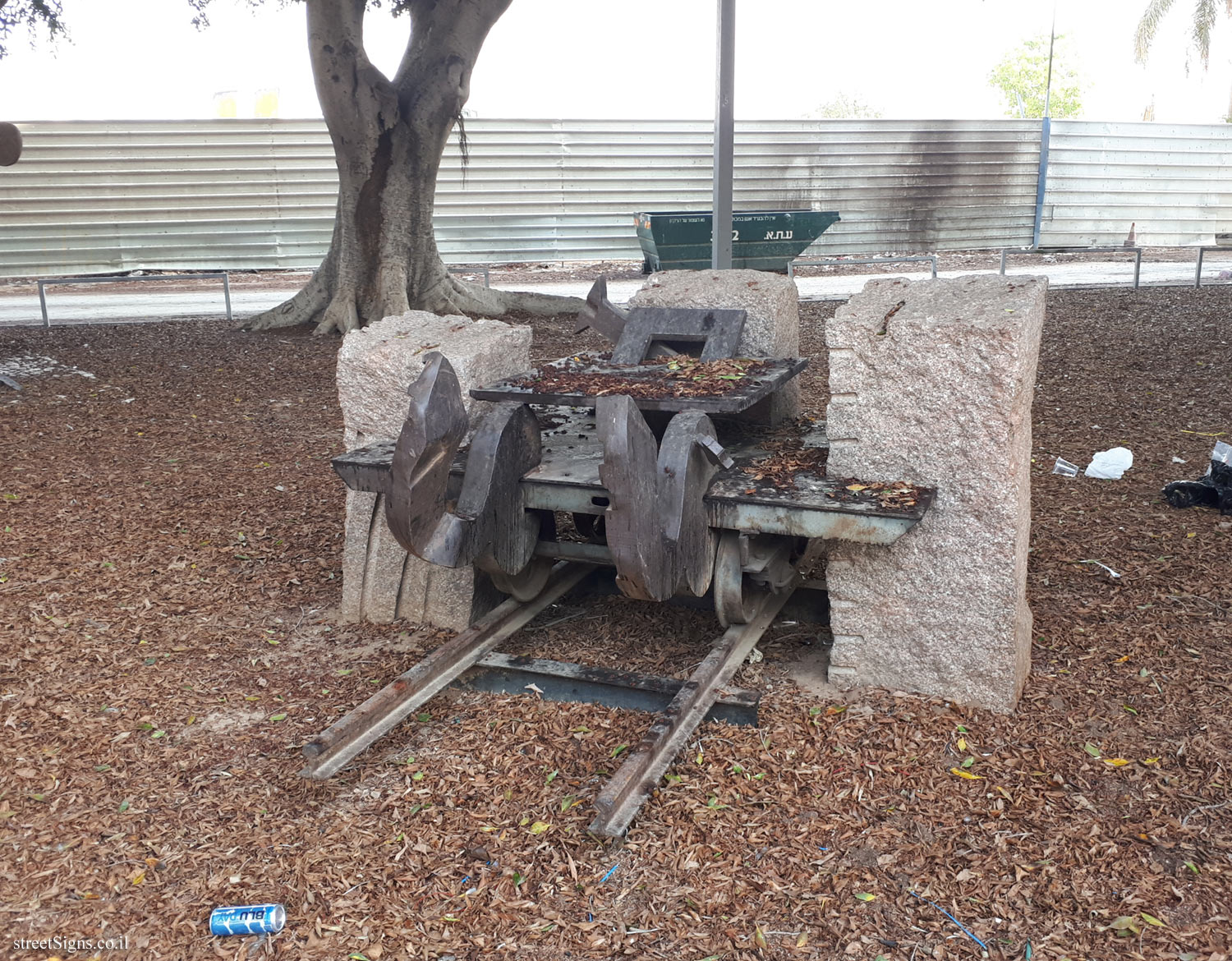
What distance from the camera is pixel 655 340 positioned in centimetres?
440

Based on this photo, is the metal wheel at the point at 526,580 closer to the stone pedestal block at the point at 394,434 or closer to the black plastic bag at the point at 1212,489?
the stone pedestal block at the point at 394,434

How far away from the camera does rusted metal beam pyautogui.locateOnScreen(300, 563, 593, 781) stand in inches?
117

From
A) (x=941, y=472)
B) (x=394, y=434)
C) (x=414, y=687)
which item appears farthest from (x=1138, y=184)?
(x=414, y=687)

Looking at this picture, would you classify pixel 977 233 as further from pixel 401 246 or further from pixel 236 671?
pixel 236 671

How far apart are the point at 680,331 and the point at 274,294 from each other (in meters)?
13.8

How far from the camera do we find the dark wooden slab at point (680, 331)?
4203 millimetres

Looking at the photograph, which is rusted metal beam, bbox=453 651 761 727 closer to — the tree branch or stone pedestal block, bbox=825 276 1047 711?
stone pedestal block, bbox=825 276 1047 711

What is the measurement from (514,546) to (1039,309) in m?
1.85

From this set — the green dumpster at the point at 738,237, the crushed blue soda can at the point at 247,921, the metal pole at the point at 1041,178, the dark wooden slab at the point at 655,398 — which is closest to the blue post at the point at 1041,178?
the metal pole at the point at 1041,178

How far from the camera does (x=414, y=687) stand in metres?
3.34

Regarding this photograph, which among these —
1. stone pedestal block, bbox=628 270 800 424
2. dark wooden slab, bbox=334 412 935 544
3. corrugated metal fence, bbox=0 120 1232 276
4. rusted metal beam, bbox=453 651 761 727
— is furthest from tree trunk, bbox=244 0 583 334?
corrugated metal fence, bbox=0 120 1232 276

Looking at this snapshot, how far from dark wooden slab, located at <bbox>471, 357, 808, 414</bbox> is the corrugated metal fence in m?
15.3

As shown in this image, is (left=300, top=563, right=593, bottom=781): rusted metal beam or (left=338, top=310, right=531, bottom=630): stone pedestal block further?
(left=338, top=310, right=531, bottom=630): stone pedestal block

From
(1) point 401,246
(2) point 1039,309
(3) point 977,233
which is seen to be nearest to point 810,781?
(2) point 1039,309
